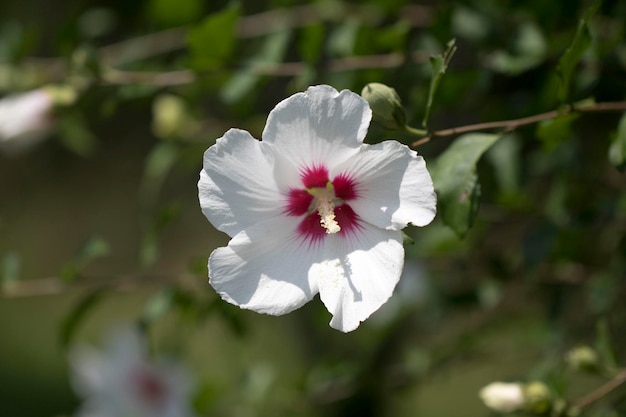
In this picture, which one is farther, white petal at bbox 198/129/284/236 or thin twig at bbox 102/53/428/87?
thin twig at bbox 102/53/428/87

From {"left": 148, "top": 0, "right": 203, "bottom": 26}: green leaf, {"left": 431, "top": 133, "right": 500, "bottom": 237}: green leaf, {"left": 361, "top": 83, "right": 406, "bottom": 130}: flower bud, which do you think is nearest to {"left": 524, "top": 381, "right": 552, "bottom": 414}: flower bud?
{"left": 431, "top": 133, "right": 500, "bottom": 237}: green leaf

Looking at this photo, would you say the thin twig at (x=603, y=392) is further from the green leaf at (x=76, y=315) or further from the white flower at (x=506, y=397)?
the green leaf at (x=76, y=315)

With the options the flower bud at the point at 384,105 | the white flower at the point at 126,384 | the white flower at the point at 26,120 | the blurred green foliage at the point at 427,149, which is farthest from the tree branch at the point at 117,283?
the flower bud at the point at 384,105

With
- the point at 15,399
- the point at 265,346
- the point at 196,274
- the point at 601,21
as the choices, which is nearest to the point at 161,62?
the point at 196,274

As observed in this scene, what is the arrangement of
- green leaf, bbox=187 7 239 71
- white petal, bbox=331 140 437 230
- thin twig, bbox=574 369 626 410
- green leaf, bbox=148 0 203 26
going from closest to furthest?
white petal, bbox=331 140 437 230
thin twig, bbox=574 369 626 410
green leaf, bbox=187 7 239 71
green leaf, bbox=148 0 203 26

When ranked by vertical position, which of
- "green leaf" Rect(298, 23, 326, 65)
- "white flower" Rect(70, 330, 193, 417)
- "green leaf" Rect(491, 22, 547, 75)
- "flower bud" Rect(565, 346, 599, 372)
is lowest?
"flower bud" Rect(565, 346, 599, 372)

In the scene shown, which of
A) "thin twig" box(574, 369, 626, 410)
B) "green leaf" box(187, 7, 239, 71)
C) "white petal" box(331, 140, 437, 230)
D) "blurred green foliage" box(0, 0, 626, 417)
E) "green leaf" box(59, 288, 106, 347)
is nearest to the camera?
"white petal" box(331, 140, 437, 230)

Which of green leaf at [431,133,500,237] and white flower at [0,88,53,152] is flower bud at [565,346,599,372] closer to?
green leaf at [431,133,500,237]
